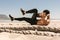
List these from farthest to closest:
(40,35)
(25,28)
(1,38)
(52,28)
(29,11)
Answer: (29,11) → (25,28) → (52,28) → (40,35) → (1,38)

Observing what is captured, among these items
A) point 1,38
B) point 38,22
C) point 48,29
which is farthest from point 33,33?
point 38,22

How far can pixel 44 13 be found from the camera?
8.85m

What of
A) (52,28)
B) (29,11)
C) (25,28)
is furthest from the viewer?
(29,11)

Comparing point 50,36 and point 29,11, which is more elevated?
point 29,11

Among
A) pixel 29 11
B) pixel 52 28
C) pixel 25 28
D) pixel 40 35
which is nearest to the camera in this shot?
pixel 40 35

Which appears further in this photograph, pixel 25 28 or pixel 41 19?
pixel 41 19

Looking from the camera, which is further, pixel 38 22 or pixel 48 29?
pixel 38 22

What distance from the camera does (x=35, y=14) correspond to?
349 inches

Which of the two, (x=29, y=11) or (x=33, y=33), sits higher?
(x=29, y=11)

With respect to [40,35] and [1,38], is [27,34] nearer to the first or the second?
[40,35]

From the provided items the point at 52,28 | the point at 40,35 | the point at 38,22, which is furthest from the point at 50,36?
the point at 38,22

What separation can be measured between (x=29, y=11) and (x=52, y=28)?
6.29ft

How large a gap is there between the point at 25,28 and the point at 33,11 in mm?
1301

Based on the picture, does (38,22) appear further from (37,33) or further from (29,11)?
(37,33)
